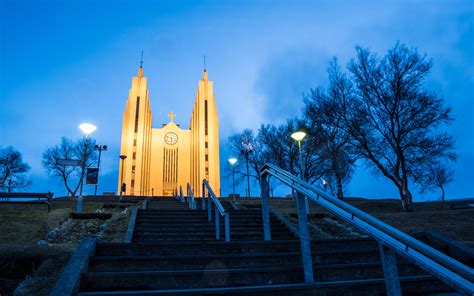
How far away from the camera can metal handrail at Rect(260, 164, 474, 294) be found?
5.76ft

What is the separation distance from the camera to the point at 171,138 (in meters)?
46.9

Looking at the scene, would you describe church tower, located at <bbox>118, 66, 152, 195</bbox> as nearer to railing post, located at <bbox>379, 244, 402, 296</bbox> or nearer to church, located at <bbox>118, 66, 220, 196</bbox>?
church, located at <bbox>118, 66, 220, 196</bbox>

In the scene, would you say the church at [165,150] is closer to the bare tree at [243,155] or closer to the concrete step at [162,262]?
the bare tree at [243,155]

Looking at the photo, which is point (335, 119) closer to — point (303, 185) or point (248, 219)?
point (248, 219)

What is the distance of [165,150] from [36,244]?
39684 mm

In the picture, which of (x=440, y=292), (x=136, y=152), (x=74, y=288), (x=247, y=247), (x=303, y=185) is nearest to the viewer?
(x=74, y=288)

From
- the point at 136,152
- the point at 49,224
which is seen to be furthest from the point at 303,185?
the point at 136,152

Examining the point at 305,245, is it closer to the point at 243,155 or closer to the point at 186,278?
the point at 186,278

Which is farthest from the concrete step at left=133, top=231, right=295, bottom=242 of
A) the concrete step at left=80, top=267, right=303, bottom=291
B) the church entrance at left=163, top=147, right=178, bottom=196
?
the church entrance at left=163, top=147, right=178, bottom=196

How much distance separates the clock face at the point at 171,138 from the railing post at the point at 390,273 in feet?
149

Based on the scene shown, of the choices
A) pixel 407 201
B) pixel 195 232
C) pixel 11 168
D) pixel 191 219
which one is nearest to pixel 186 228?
pixel 195 232

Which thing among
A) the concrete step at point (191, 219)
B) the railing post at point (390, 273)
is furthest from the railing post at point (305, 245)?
the concrete step at point (191, 219)

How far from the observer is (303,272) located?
3586mm

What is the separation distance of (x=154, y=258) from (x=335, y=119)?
18.0 meters
